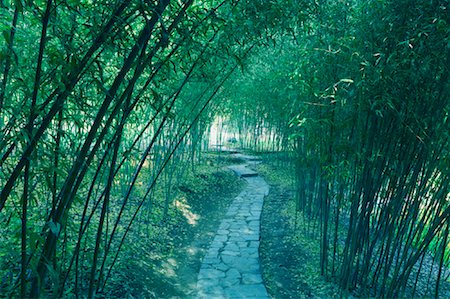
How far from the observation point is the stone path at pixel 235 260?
351 cm

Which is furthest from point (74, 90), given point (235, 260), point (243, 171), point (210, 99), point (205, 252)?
point (243, 171)

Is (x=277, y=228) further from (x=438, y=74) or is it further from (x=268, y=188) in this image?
(x=438, y=74)

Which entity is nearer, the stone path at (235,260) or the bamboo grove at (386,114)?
the bamboo grove at (386,114)

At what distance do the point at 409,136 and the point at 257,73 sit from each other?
253 inches

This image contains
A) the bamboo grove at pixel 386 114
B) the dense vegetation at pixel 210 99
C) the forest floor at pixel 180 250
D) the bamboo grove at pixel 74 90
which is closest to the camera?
the bamboo grove at pixel 74 90

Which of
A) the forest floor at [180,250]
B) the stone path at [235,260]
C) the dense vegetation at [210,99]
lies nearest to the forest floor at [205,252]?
the forest floor at [180,250]

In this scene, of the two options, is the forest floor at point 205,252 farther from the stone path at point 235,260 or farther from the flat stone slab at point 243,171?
the flat stone slab at point 243,171

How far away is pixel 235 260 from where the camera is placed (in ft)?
14.0

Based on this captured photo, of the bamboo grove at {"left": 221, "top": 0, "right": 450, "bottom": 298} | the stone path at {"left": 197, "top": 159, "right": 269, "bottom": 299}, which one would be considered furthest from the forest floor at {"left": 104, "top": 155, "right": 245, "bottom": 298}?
the bamboo grove at {"left": 221, "top": 0, "right": 450, "bottom": 298}

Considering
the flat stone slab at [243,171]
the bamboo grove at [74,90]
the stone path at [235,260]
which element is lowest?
the stone path at [235,260]

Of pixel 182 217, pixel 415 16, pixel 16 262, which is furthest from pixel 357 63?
pixel 182 217

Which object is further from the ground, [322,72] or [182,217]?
[322,72]

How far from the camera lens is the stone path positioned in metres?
3.51

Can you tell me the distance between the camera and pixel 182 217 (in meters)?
5.94
